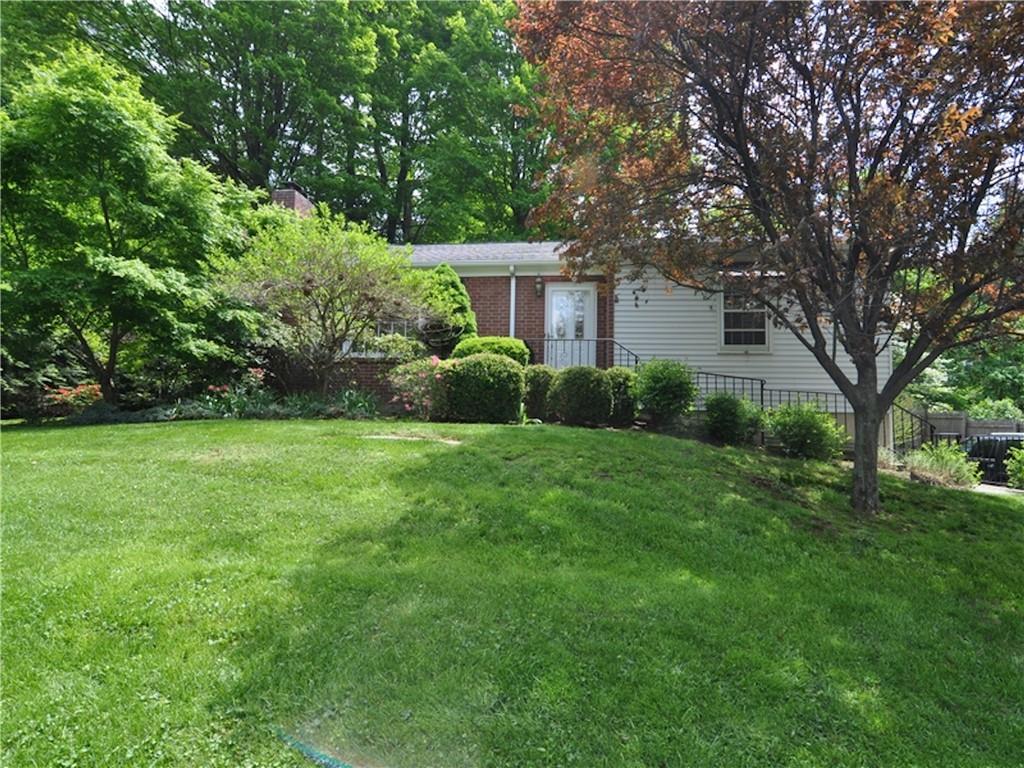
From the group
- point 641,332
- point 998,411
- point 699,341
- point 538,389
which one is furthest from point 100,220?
point 998,411

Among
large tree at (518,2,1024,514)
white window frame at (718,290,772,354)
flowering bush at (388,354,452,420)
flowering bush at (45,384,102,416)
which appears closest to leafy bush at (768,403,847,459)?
large tree at (518,2,1024,514)

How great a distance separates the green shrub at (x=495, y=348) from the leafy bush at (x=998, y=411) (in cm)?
1510

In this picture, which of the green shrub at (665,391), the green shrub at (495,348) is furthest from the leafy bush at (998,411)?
the green shrub at (495,348)

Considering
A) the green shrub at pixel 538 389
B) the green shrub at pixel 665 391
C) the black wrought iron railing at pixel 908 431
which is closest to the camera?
the green shrub at pixel 665 391

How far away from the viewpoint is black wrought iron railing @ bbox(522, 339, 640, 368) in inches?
482

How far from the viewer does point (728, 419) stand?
27.9 feet

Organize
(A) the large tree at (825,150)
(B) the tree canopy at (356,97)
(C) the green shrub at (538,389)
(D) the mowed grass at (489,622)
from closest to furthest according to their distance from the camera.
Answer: (D) the mowed grass at (489,622)
(A) the large tree at (825,150)
(C) the green shrub at (538,389)
(B) the tree canopy at (356,97)

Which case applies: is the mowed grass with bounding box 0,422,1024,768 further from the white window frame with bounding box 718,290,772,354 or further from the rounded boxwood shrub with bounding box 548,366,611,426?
the white window frame with bounding box 718,290,772,354

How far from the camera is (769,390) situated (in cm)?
1155

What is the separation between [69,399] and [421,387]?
716 centimetres

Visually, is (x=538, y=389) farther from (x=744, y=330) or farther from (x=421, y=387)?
(x=744, y=330)

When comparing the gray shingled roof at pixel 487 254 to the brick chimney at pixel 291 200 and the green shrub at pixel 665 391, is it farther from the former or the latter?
the green shrub at pixel 665 391

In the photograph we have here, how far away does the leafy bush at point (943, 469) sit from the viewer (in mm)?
8375

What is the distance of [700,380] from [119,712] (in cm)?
1087
